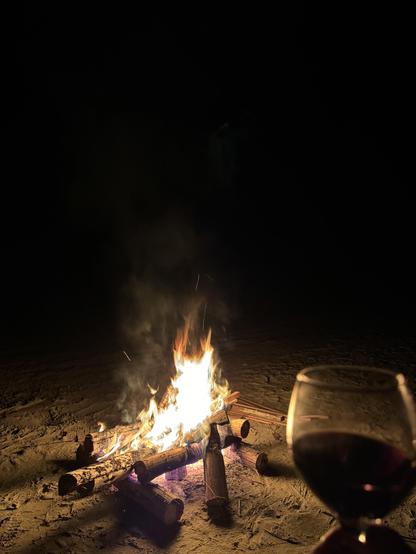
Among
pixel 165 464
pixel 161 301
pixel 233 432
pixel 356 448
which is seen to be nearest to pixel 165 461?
pixel 165 464

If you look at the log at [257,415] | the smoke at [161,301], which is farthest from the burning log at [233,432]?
the smoke at [161,301]

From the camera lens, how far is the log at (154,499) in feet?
8.11

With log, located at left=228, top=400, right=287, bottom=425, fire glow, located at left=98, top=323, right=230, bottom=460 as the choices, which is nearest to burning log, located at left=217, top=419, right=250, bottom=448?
fire glow, located at left=98, top=323, right=230, bottom=460

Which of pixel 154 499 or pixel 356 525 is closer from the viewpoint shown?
pixel 356 525

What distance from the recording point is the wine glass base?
705mm

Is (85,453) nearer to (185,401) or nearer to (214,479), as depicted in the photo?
(185,401)

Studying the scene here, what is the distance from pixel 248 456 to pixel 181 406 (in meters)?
0.69

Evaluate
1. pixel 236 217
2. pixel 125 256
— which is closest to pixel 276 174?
pixel 236 217

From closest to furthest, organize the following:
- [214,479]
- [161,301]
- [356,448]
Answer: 1. [356,448]
2. [214,479]
3. [161,301]

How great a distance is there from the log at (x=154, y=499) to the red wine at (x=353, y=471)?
194 cm

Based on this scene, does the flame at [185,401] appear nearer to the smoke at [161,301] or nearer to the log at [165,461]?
the log at [165,461]

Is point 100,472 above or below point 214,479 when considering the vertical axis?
above

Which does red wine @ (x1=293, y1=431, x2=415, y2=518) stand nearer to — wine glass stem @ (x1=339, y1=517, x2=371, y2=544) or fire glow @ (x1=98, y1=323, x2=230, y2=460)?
wine glass stem @ (x1=339, y1=517, x2=371, y2=544)

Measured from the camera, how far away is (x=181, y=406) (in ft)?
11.5
